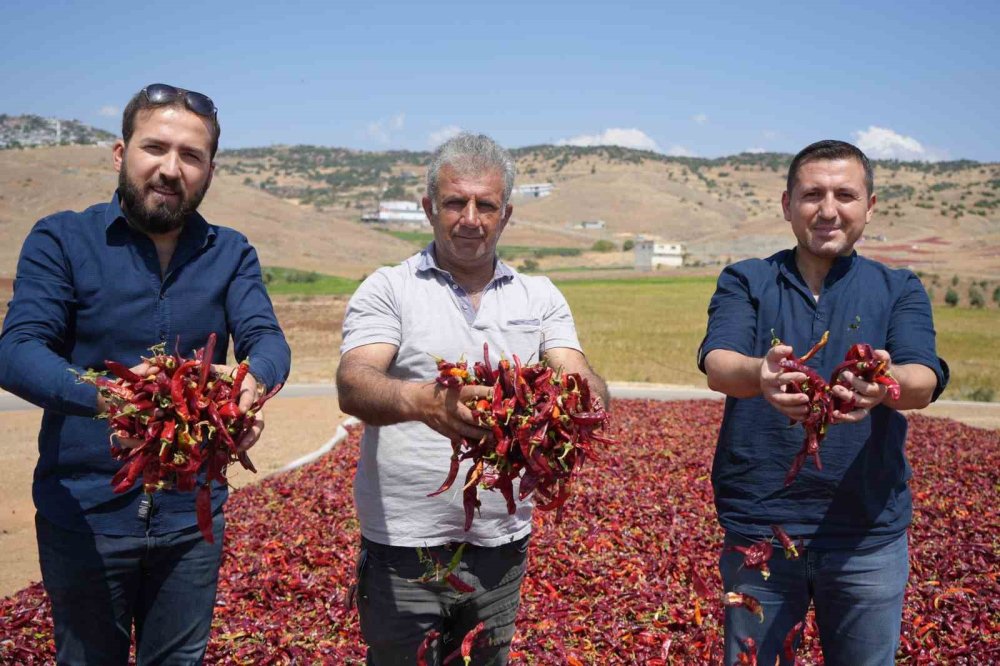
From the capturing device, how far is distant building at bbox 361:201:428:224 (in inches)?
5019

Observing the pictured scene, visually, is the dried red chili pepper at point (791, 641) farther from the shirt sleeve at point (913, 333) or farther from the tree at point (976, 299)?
the tree at point (976, 299)

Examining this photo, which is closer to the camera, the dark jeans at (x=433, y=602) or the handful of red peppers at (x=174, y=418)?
the handful of red peppers at (x=174, y=418)

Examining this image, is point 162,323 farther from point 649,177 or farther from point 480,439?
point 649,177

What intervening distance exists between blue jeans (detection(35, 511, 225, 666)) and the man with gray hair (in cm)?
73

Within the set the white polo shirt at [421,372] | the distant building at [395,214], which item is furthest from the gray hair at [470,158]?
the distant building at [395,214]

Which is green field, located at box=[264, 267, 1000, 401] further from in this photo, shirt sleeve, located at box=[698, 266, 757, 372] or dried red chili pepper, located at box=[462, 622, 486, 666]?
dried red chili pepper, located at box=[462, 622, 486, 666]

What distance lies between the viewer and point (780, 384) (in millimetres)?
3184

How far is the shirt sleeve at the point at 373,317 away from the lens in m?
3.41

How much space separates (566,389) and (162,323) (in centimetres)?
180

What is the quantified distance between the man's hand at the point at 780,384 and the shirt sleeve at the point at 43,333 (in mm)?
2616

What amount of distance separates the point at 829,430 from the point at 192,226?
120 inches

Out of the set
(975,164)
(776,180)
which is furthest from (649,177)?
(975,164)

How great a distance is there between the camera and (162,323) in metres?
3.47

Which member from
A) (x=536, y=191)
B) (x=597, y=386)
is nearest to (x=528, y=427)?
(x=597, y=386)
